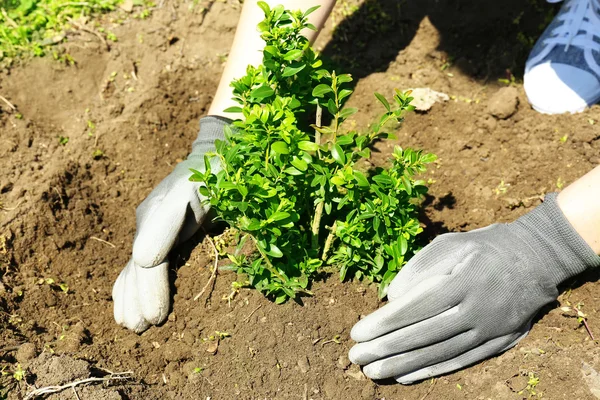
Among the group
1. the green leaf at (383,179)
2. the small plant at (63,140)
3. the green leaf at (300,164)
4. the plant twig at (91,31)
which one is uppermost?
the green leaf at (300,164)

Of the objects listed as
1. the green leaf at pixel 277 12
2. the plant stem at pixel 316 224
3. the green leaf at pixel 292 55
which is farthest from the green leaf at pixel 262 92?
the plant stem at pixel 316 224

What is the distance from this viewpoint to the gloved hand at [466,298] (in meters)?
2.29

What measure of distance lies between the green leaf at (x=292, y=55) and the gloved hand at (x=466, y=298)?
0.94m

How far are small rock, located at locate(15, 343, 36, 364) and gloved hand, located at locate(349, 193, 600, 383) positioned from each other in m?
1.28

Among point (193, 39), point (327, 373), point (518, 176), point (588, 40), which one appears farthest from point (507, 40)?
point (327, 373)

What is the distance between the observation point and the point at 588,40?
337 cm

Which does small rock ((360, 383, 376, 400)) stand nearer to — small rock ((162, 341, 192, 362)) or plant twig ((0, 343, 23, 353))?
small rock ((162, 341, 192, 362))

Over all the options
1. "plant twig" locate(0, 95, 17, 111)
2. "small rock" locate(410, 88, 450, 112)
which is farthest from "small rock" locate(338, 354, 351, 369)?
"plant twig" locate(0, 95, 17, 111)

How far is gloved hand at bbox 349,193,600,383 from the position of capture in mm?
2289

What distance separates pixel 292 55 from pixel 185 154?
1405 mm

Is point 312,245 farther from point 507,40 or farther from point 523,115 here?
point 507,40

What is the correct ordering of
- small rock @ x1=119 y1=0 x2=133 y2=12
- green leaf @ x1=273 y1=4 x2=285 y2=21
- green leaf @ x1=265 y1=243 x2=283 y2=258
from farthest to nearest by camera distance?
small rock @ x1=119 y1=0 x2=133 y2=12
green leaf @ x1=265 y1=243 x2=283 y2=258
green leaf @ x1=273 y1=4 x2=285 y2=21

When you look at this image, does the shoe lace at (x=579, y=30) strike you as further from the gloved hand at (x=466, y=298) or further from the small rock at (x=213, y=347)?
the small rock at (x=213, y=347)

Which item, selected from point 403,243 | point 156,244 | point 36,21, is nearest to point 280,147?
point 403,243
